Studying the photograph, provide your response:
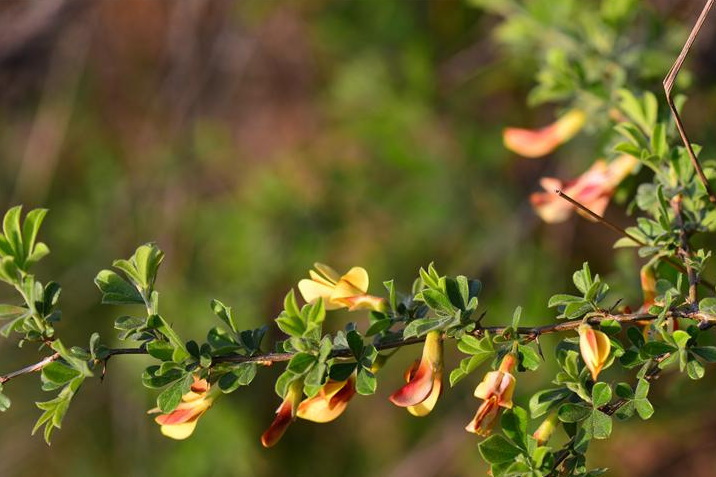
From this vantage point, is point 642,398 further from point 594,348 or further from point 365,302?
point 365,302

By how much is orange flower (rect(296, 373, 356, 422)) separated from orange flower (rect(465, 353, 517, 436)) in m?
0.11

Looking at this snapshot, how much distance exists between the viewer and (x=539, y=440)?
2.39 feet

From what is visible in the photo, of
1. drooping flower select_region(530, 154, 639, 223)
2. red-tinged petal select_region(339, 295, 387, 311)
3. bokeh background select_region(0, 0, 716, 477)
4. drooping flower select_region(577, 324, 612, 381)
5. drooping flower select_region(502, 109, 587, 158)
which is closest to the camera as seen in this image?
drooping flower select_region(577, 324, 612, 381)

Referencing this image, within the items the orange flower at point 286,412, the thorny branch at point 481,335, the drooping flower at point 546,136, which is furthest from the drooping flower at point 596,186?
the orange flower at point 286,412

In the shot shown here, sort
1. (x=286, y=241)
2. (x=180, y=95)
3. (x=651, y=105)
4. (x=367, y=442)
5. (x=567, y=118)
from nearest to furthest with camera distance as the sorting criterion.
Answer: (x=651, y=105)
(x=567, y=118)
(x=286, y=241)
(x=367, y=442)
(x=180, y=95)

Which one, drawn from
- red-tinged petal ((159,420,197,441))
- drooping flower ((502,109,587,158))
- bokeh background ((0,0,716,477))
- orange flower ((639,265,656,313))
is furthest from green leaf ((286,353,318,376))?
bokeh background ((0,0,716,477))

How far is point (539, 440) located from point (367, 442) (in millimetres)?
1873

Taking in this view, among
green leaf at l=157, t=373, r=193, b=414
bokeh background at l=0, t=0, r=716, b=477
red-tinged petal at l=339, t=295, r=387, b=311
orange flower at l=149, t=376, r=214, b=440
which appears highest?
red-tinged petal at l=339, t=295, r=387, b=311

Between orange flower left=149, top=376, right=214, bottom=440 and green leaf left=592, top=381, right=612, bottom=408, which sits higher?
green leaf left=592, top=381, right=612, bottom=408

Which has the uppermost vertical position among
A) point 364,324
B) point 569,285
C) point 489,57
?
point 489,57

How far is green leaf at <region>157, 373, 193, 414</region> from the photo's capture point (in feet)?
2.29

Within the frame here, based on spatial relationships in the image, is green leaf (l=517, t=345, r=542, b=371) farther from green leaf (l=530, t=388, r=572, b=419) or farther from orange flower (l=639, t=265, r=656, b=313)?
orange flower (l=639, t=265, r=656, b=313)

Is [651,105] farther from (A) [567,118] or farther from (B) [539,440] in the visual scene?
(B) [539,440]

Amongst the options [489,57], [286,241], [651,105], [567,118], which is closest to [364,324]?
[286,241]
